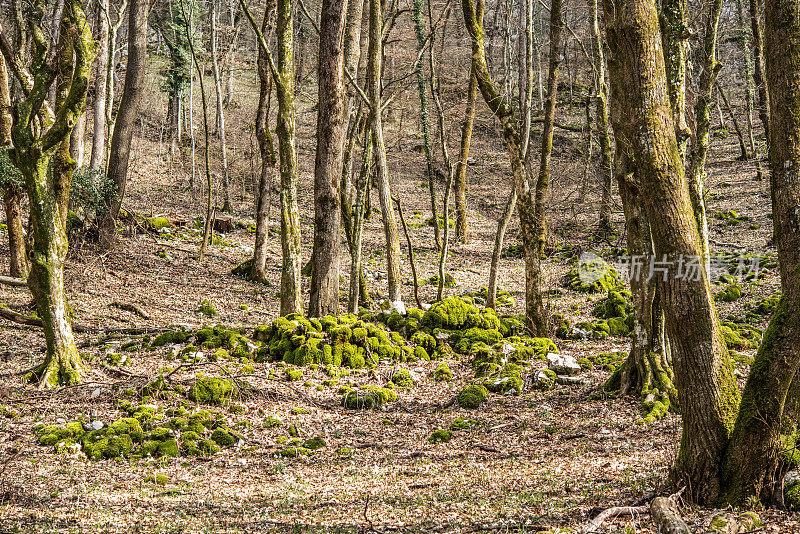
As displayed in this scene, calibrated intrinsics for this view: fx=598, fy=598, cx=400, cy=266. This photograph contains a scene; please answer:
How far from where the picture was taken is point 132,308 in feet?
39.5

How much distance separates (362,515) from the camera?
183 inches

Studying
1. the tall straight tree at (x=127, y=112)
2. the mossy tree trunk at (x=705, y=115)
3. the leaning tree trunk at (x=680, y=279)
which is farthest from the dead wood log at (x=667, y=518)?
the tall straight tree at (x=127, y=112)

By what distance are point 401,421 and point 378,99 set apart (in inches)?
274

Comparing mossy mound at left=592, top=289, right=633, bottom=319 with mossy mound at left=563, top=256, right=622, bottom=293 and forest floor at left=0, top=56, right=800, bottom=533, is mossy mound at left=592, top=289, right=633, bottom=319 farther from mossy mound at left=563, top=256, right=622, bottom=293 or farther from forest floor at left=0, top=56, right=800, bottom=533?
mossy mound at left=563, top=256, right=622, bottom=293

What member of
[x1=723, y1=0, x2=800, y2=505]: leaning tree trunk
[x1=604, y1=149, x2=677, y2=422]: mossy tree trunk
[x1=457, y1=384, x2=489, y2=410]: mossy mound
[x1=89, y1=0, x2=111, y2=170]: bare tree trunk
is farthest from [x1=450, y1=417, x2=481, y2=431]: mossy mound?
[x1=89, y1=0, x2=111, y2=170]: bare tree trunk

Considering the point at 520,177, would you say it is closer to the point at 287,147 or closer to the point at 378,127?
the point at 378,127

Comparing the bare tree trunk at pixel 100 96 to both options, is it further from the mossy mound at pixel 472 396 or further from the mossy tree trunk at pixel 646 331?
the mossy tree trunk at pixel 646 331

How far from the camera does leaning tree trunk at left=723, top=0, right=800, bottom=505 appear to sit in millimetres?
3902

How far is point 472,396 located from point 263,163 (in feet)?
29.7

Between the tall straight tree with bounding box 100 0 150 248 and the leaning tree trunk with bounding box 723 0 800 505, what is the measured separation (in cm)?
1481

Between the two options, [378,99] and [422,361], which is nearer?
[422,361]

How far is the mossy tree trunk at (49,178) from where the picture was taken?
7.52 meters

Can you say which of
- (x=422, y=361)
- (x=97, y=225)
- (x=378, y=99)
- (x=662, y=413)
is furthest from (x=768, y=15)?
(x=97, y=225)

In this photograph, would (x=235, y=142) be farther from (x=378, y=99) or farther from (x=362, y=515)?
(x=362, y=515)
